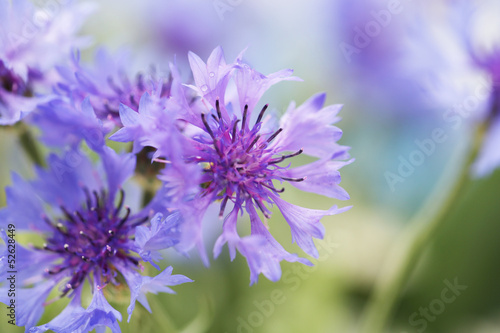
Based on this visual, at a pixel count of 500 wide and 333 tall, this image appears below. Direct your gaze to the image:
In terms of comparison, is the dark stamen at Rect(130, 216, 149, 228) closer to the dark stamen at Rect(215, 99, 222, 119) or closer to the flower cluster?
the flower cluster

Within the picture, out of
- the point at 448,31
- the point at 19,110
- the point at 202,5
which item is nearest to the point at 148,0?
the point at 202,5

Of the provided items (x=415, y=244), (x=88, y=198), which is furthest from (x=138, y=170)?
(x=415, y=244)

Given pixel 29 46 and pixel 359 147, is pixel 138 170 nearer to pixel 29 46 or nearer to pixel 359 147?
pixel 29 46

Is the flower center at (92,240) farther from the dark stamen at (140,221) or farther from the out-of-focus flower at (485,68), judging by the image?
the out-of-focus flower at (485,68)

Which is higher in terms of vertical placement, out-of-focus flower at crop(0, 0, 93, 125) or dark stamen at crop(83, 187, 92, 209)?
out-of-focus flower at crop(0, 0, 93, 125)

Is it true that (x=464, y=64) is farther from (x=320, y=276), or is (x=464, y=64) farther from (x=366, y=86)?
(x=366, y=86)

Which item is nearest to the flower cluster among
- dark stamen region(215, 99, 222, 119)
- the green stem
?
dark stamen region(215, 99, 222, 119)

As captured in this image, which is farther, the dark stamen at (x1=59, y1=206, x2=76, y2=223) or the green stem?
the green stem
